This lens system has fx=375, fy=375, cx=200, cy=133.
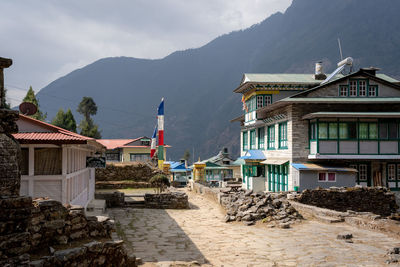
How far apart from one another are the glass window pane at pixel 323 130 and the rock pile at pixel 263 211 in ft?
26.6

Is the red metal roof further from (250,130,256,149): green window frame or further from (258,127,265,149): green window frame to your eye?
(250,130,256,149): green window frame

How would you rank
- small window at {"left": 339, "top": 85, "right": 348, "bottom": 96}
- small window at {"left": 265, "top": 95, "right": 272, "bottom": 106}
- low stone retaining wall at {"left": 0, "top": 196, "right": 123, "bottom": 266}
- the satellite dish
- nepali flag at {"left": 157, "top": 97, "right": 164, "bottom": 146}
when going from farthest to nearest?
small window at {"left": 265, "top": 95, "right": 272, "bottom": 106} → small window at {"left": 339, "top": 85, "right": 348, "bottom": 96} → nepali flag at {"left": 157, "top": 97, "right": 164, "bottom": 146} → the satellite dish → low stone retaining wall at {"left": 0, "top": 196, "right": 123, "bottom": 266}

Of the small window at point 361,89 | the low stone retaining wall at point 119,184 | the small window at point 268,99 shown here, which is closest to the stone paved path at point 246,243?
the small window at point 361,89

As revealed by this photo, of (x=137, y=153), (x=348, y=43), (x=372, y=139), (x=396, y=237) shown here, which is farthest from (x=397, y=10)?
(x=396, y=237)

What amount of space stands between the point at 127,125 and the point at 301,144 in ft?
559

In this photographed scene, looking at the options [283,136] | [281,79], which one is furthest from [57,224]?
[281,79]

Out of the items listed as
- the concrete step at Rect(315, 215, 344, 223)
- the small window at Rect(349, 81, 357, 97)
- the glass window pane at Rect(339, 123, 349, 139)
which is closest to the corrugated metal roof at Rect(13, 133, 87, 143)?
the concrete step at Rect(315, 215, 344, 223)

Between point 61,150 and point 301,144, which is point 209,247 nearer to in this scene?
point 61,150

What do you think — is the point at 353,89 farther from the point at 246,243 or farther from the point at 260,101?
the point at 246,243

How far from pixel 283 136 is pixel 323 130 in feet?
10.7

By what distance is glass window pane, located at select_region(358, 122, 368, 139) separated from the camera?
25.0m

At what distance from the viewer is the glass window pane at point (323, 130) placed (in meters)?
24.6

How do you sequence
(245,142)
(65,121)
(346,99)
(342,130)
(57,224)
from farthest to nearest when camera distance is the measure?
(65,121) < (245,142) < (346,99) < (342,130) < (57,224)

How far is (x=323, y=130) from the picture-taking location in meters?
24.6
